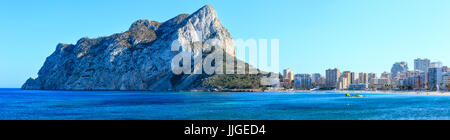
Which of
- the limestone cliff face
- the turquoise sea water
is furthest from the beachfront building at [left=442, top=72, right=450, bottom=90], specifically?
the turquoise sea water

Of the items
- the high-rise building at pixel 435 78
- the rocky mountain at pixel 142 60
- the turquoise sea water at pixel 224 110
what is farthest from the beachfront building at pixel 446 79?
the turquoise sea water at pixel 224 110

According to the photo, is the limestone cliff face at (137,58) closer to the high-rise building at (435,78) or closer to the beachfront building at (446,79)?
the high-rise building at (435,78)

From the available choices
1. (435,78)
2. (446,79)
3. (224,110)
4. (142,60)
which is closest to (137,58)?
(142,60)

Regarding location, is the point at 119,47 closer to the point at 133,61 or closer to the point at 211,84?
the point at 133,61

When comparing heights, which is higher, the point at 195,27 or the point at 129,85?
the point at 195,27

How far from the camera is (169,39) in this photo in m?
174

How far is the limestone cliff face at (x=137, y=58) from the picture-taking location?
556 ft

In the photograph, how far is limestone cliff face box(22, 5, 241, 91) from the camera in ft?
556

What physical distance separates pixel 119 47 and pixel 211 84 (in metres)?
56.9

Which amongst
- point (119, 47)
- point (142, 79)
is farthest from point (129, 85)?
point (119, 47)

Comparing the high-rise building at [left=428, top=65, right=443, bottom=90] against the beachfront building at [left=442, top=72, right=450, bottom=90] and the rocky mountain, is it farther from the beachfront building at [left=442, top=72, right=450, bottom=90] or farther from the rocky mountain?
the rocky mountain

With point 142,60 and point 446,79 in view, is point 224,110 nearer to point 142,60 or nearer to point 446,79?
point 142,60

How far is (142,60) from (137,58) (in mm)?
3380
